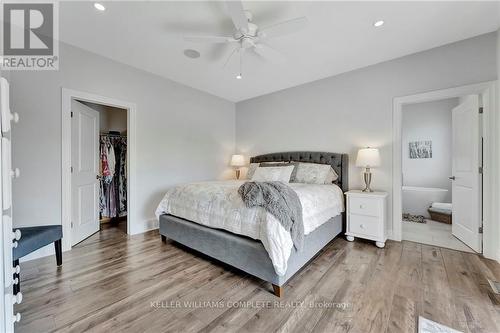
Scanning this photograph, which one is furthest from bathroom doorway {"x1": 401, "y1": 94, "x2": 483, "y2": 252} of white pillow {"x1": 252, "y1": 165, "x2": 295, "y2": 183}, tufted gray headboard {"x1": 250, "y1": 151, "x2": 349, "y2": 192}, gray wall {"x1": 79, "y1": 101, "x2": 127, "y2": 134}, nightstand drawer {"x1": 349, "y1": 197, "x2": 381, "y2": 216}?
gray wall {"x1": 79, "y1": 101, "x2": 127, "y2": 134}

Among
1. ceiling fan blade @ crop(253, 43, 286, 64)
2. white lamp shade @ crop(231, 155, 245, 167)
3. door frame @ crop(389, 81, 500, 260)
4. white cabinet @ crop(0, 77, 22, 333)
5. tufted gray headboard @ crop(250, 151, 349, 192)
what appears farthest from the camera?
white lamp shade @ crop(231, 155, 245, 167)

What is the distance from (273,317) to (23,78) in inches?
142

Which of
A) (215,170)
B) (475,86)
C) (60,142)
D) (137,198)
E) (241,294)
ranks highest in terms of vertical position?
(475,86)

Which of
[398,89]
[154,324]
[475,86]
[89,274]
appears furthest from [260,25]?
[89,274]

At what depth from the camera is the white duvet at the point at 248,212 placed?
1.77m

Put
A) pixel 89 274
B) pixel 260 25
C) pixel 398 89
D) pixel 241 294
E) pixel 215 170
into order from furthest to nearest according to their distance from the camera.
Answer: pixel 215 170 → pixel 398 89 → pixel 260 25 → pixel 89 274 → pixel 241 294

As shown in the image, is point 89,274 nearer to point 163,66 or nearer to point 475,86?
point 163,66

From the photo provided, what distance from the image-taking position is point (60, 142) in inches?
105

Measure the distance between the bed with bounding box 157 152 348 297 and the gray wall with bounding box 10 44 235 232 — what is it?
1.07 metres

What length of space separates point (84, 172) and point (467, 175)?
5382mm

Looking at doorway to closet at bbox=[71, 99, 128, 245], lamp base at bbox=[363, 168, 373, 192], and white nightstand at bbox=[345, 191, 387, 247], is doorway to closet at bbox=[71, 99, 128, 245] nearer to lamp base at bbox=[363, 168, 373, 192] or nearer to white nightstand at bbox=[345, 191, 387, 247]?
white nightstand at bbox=[345, 191, 387, 247]

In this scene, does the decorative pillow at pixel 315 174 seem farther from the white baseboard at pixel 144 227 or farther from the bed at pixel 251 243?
the white baseboard at pixel 144 227

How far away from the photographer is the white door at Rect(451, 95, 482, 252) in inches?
104

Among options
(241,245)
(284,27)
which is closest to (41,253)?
(241,245)
